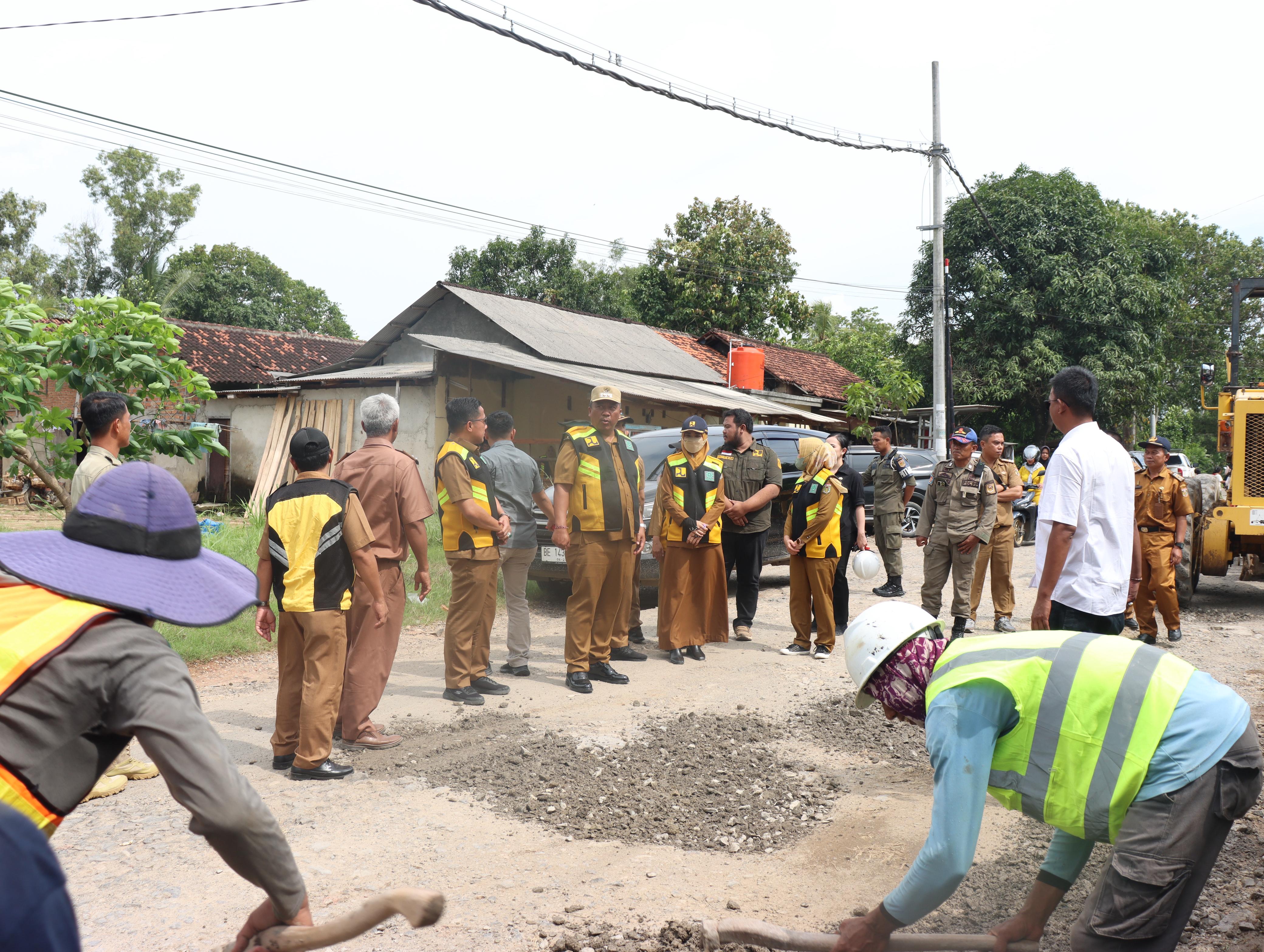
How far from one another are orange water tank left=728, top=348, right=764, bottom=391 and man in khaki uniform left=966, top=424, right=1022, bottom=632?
14660mm

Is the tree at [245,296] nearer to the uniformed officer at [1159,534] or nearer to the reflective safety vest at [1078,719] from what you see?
the uniformed officer at [1159,534]

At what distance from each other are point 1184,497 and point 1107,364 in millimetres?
20041

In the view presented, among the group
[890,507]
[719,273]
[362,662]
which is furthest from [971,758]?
[719,273]

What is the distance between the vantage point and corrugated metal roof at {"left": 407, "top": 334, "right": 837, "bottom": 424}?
46.3 feet

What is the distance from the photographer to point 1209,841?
2.19m

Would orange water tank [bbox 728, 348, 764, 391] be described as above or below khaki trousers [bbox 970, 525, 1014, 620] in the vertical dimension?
above

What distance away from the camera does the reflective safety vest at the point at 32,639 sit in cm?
172

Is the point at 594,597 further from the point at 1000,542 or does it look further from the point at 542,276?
the point at 542,276

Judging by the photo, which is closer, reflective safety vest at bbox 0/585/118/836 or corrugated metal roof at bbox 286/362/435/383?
reflective safety vest at bbox 0/585/118/836

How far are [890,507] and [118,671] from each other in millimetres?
9844

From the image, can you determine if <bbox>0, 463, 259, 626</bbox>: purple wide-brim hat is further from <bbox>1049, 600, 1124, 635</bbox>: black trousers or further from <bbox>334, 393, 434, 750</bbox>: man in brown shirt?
<bbox>1049, 600, 1124, 635</bbox>: black trousers

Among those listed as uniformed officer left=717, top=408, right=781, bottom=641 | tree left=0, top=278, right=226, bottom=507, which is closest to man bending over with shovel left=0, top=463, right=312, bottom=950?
tree left=0, top=278, right=226, bottom=507

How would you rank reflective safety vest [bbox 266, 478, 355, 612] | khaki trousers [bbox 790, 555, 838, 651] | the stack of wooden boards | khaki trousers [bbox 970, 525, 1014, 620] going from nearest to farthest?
reflective safety vest [bbox 266, 478, 355, 612] → khaki trousers [bbox 790, 555, 838, 651] → khaki trousers [bbox 970, 525, 1014, 620] → the stack of wooden boards

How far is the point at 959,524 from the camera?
8.25 metres
